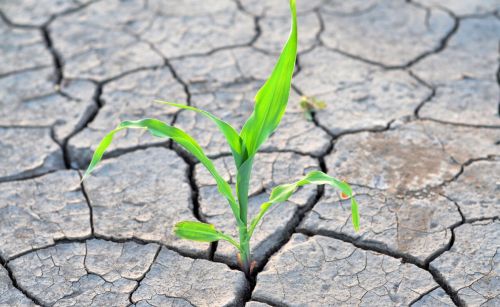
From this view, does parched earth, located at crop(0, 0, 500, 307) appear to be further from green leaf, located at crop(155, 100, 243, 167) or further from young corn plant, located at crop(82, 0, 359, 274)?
green leaf, located at crop(155, 100, 243, 167)

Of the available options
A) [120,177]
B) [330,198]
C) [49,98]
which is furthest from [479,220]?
[49,98]

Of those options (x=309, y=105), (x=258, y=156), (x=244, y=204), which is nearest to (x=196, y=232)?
(x=244, y=204)

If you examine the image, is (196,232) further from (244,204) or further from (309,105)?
(309,105)

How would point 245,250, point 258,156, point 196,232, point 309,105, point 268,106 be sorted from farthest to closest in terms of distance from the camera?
point 309,105
point 258,156
point 245,250
point 196,232
point 268,106

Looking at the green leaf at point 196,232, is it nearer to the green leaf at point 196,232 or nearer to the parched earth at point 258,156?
the green leaf at point 196,232

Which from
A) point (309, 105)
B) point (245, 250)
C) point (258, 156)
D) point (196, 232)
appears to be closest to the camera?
point (196, 232)

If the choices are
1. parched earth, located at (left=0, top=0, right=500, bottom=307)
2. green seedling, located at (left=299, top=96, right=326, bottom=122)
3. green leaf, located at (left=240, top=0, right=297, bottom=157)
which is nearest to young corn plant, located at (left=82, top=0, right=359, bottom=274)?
green leaf, located at (left=240, top=0, right=297, bottom=157)
